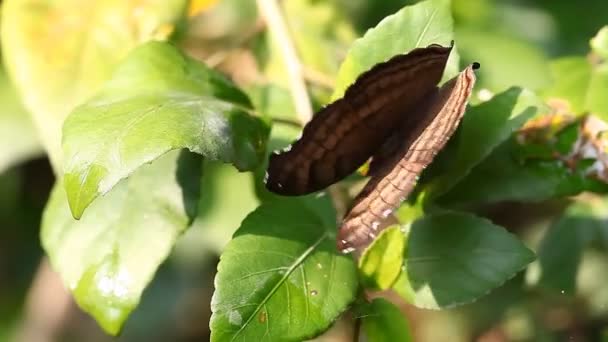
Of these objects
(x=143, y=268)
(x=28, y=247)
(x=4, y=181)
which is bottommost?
(x=28, y=247)

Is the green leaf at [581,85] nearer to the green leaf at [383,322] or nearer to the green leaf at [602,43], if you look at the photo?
the green leaf at [602,43]

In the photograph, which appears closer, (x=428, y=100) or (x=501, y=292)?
(x=428, y=100)

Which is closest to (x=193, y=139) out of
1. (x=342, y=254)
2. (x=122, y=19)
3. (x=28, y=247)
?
(x=342, y=254)

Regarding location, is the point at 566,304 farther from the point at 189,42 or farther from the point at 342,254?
the point at 189,42

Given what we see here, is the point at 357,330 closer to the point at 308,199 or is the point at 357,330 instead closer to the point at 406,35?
the point at 308,199

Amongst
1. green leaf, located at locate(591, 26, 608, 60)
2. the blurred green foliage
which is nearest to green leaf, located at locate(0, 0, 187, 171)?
the blurred green foliage

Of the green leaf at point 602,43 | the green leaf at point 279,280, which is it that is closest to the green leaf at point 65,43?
the green leaf at point 279,280
